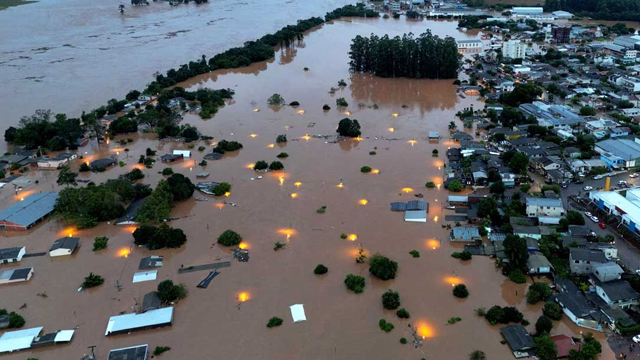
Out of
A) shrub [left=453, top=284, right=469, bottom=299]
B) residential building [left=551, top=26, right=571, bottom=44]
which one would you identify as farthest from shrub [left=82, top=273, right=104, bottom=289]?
residential building [left=551, top=26, right=571, bottom=44]

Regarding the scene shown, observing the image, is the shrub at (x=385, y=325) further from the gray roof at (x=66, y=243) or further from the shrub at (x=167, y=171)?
the shrub at (x=167, y=171)

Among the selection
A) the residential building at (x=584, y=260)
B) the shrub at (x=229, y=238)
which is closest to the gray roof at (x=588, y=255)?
the residential building at (x=584, y=260)

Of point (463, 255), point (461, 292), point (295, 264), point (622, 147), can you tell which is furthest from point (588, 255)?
point (622, 147)

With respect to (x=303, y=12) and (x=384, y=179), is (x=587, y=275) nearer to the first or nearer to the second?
(x=384, y=179)

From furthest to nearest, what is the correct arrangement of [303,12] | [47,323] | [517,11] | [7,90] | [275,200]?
1. [303,12]
2. [517,11]
3. [7,90]
4. [275,200]
5. [47,323]

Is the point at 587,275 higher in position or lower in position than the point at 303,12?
lower

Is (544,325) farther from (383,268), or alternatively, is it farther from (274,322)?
(274,322)

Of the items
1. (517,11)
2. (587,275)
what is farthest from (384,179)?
(517,11)

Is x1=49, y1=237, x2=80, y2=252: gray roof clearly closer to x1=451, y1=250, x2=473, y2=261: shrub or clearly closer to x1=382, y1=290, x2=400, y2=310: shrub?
x1=382, y1=290, x2=400, y2=310: shrub
